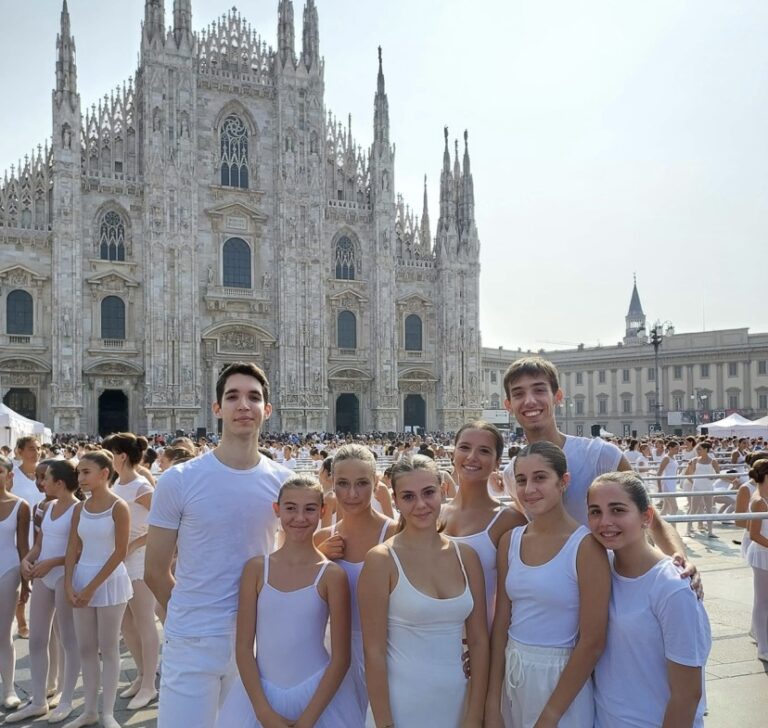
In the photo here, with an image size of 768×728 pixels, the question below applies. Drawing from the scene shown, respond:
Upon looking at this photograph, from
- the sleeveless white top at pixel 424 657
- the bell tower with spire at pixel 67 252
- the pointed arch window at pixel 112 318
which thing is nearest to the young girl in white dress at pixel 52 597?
the sleeveless white top at pixel 424 657

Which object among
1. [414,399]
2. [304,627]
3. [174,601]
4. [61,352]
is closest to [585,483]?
[304,627]

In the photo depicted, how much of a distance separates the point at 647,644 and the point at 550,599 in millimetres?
395

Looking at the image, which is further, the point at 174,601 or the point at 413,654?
the point at 174,601

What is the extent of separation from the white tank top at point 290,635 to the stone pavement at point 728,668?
2.48m

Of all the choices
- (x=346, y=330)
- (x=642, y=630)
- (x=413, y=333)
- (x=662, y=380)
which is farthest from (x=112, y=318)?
(x=662, y=380)

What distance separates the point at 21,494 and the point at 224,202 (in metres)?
30.7

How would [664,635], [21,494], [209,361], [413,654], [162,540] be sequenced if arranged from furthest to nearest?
[209,361] < [21,494] < [162,540] < [413,654] < [664,635]

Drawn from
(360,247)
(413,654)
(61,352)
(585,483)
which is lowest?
(413,654)

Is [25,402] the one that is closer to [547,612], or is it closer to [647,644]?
[547,612]

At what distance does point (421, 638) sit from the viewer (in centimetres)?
307

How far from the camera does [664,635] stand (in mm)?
2834

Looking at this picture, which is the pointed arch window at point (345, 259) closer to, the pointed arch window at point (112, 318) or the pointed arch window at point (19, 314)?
the pointed arch window at point (112, 318)

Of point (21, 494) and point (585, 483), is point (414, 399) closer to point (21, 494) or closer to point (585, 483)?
point (21, 494)

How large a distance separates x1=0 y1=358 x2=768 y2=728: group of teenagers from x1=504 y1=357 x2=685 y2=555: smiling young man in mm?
11
